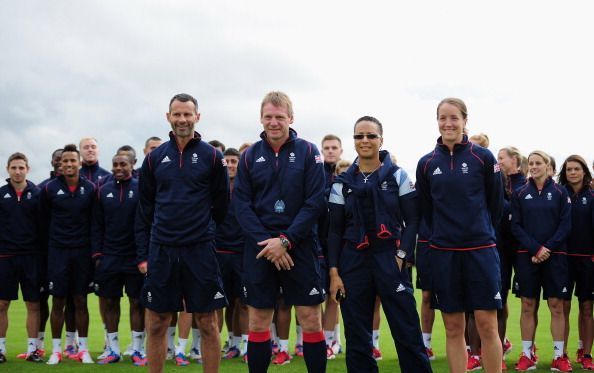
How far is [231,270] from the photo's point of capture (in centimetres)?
878

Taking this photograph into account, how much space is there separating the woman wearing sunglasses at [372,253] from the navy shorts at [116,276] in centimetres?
370

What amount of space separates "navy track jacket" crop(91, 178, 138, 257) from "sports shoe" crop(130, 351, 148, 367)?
4.15 feet

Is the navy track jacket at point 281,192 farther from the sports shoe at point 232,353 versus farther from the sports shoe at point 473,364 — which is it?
the sports shoe at point 232,353

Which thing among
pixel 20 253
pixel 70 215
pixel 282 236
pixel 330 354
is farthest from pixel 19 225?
pixel 282 236

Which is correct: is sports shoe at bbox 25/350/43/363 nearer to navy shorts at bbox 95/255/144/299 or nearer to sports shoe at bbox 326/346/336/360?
navy shorts at bbox 95/255/144/299

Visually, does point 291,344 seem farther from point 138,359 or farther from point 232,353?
point 138,359

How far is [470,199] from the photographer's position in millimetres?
5738

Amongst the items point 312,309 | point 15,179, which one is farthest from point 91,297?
point 312,309

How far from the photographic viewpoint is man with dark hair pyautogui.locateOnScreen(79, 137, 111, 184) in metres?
9.99

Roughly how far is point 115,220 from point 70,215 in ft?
2.21

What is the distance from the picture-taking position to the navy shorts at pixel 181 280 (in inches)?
Result: 235

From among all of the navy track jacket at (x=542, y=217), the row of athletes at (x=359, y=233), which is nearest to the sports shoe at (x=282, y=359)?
the row of athletes at (x=359, y=233)

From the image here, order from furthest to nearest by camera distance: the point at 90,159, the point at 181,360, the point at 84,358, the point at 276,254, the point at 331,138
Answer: the point at 90,159 → the point at 331,138 → the point at 84,358 → the point at 181,360 → the point at 276,254

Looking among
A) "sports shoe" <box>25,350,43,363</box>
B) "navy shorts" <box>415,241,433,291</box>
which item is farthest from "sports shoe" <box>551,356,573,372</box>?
"sports shoe" <box>25,350,43,363</box>
